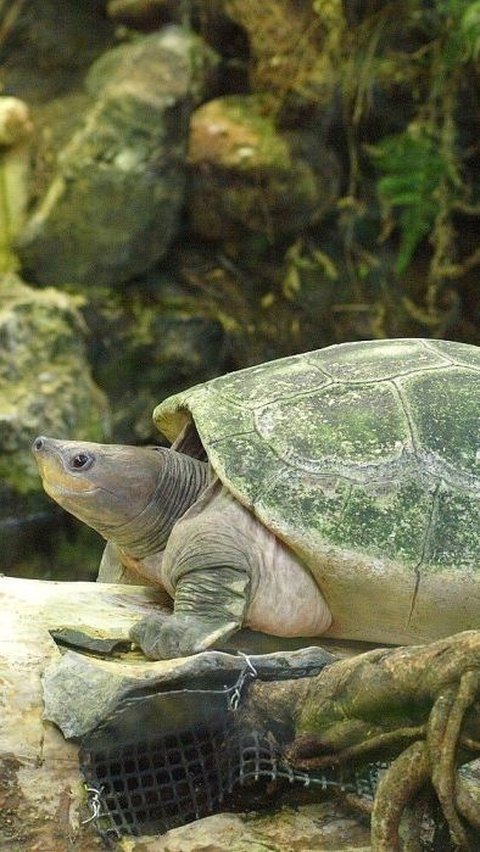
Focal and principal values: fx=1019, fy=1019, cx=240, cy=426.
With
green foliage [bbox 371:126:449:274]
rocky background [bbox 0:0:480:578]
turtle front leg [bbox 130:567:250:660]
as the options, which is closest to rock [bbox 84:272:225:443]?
rocky background [bbox 0:0:480:578]

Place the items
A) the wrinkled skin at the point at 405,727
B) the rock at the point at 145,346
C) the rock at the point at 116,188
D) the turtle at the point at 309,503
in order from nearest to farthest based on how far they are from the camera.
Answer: the wrinkled skin at the point at 405,727 < the turtle at the point at 309,503 < the rock at the point at 116,188 < the rock at the point at 145,346

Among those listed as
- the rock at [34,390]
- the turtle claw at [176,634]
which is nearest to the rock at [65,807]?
the turtle claw at [176,634]

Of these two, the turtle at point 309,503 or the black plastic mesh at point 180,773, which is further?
the turtle at point 309,503

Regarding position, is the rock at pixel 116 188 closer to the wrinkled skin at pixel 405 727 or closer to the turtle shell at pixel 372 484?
the turtle shell at pixel 372 484

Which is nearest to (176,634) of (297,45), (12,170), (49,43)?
(12,170)

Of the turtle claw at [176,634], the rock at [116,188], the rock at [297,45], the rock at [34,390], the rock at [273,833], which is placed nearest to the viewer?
the rock at [273,833]

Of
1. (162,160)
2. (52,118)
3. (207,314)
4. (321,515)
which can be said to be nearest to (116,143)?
(162,160)

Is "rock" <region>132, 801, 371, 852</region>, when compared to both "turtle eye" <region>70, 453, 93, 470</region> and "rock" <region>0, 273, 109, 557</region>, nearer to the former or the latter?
"turtle eye" <region>70, 453, 93, 470</region>

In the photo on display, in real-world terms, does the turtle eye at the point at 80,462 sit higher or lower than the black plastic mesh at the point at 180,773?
higher
